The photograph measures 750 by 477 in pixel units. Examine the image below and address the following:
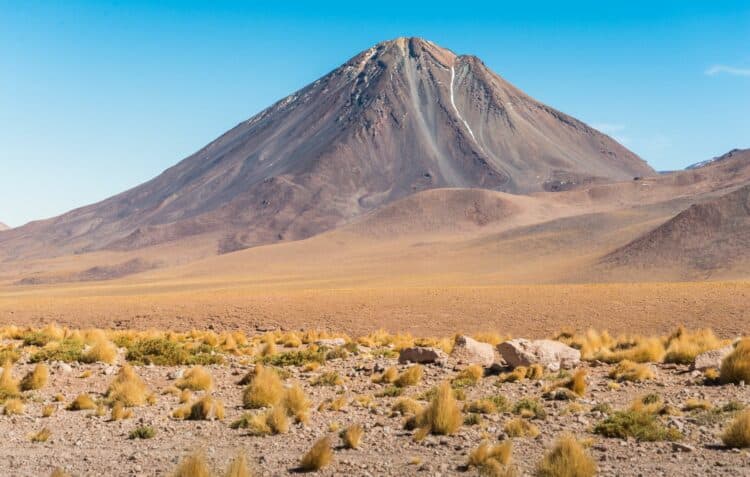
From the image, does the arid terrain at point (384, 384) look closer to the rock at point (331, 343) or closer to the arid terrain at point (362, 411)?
the arid terrain at point (362, 411)

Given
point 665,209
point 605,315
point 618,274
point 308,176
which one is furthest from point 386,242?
point 605,315

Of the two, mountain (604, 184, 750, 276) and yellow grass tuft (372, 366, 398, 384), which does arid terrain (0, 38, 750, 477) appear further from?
mountain (604, 184, 750, 276)

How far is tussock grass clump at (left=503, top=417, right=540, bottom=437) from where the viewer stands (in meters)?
11.2

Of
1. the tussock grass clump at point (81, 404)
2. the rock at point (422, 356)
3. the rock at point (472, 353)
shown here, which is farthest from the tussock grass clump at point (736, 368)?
the tussock grass clump at point (81, 404)

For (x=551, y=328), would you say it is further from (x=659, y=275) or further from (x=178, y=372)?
(x=659, y=275)

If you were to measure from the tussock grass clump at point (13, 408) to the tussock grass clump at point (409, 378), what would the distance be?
6643 millimetres

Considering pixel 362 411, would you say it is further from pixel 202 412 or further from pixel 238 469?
pixel 238 469

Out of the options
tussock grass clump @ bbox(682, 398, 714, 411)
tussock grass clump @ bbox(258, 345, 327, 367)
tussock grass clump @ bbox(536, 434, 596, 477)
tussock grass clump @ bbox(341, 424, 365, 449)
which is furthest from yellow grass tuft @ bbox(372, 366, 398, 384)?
tussock grass clump @ bbox(536, 434, 596, 477)

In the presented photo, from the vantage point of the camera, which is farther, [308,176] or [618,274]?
[308,176]

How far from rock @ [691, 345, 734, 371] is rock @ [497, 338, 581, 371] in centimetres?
243

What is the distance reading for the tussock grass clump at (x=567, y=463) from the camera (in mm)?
9023

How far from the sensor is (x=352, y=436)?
1086 centimetres

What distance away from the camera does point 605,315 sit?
30.0 meters

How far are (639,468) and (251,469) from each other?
15.3 ft
